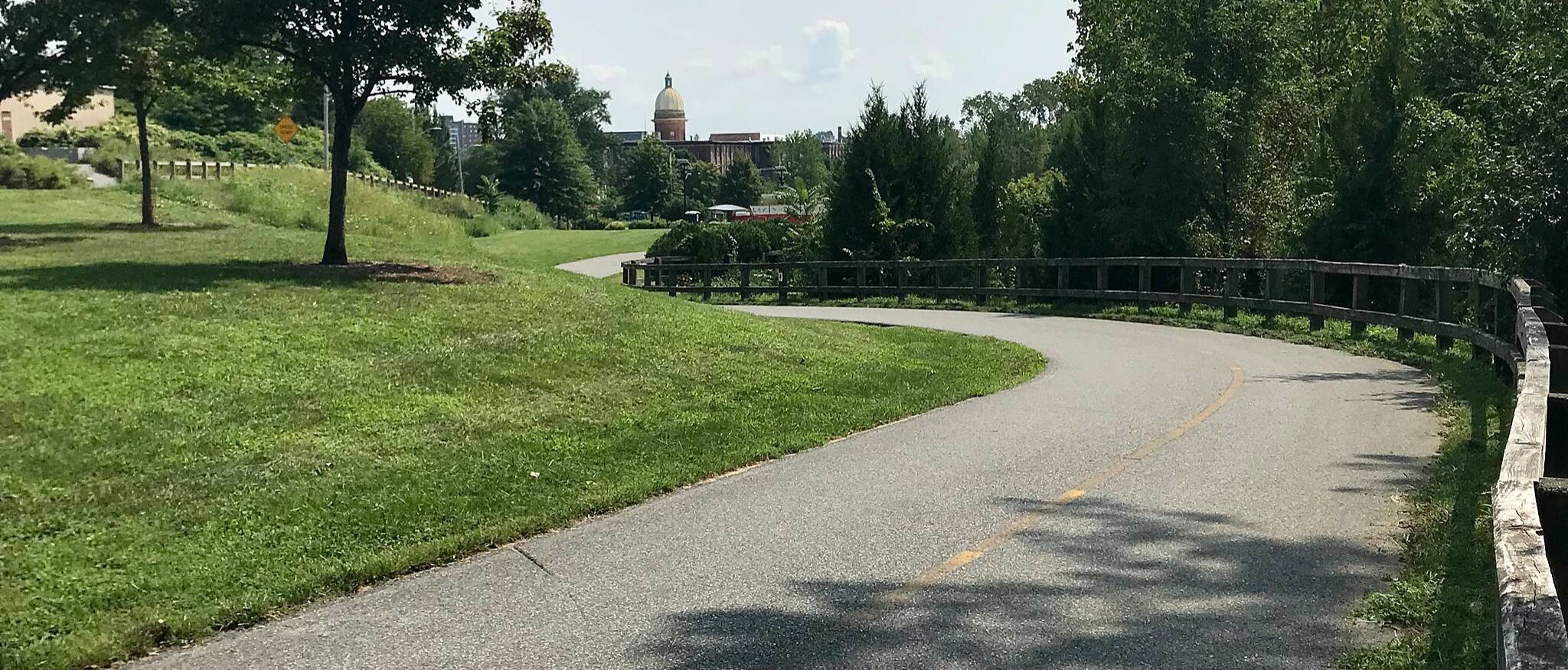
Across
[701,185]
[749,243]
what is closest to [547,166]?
[701,185]

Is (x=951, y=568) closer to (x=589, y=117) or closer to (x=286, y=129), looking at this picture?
(x=286, y=129)

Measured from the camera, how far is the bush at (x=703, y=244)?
40750mm

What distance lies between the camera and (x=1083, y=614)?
19.7 feet

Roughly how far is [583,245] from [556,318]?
51.0 meters

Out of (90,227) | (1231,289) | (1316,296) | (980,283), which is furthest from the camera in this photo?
(980,283)

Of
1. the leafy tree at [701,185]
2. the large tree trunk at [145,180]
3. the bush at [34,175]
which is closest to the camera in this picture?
the large tree trunk at [145,180]

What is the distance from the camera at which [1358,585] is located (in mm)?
6449

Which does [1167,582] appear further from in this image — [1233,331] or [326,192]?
[326,192]

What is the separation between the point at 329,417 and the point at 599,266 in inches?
1615

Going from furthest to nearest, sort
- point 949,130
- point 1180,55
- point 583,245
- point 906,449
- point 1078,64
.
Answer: point 583,245, point 1078,64, point 949,130, point 1180,55, point 906,449

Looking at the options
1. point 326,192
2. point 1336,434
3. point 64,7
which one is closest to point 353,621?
point 1336,434

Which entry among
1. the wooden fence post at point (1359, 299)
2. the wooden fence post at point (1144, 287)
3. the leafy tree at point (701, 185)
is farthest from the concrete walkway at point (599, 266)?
the leafy tree at point (701, 185)

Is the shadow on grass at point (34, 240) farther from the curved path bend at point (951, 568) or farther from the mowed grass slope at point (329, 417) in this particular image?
the curved path bend at point (951, 568)

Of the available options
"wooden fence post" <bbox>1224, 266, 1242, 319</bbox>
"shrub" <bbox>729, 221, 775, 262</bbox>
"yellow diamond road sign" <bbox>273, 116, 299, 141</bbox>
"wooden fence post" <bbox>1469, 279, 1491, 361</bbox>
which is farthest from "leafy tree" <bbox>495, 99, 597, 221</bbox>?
"wooden fence post" <bbox>1469, 279, 1491, 361</bbox>
